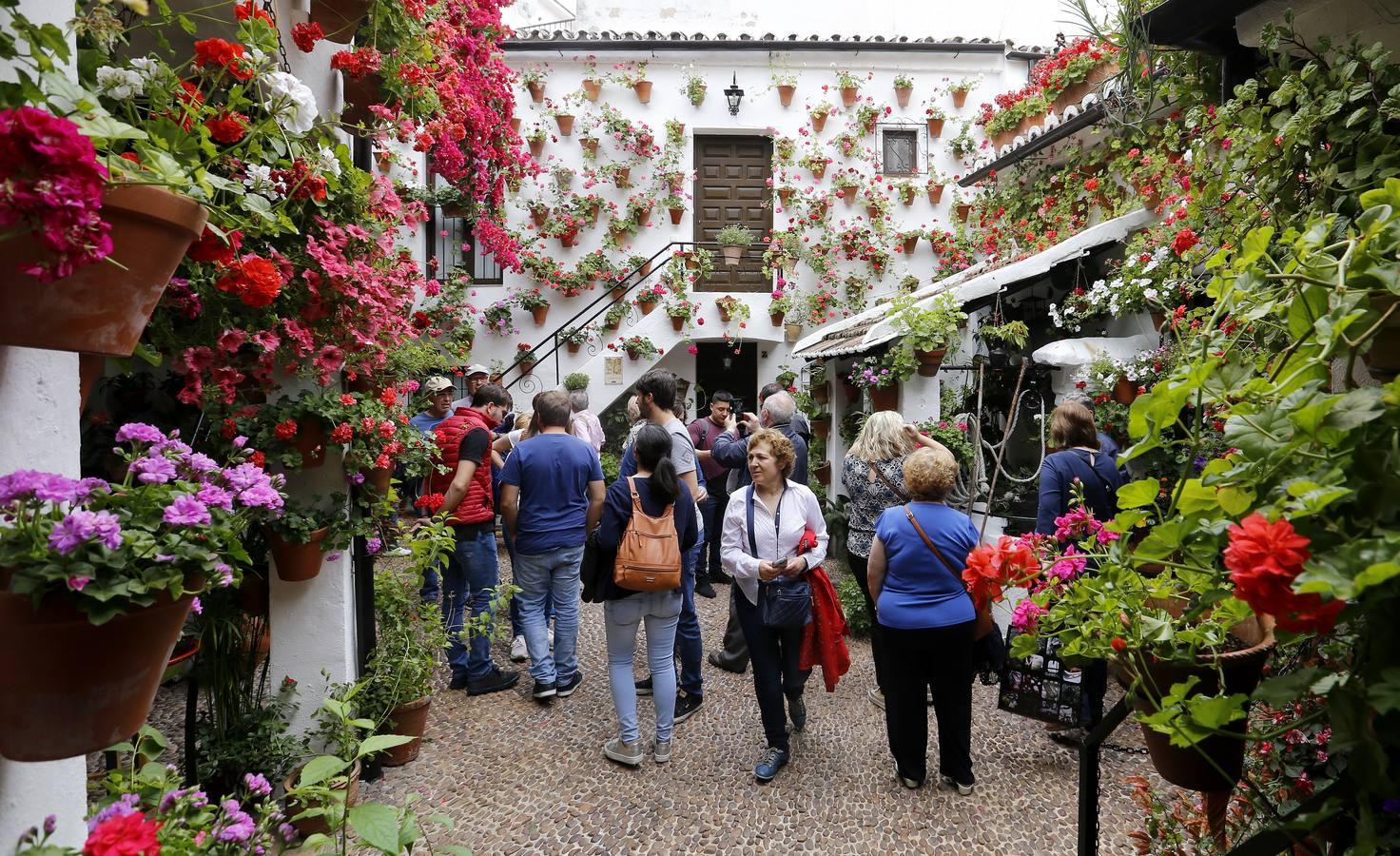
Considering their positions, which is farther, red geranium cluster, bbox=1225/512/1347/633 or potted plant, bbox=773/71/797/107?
potted plant, bbox=773/71/797/107

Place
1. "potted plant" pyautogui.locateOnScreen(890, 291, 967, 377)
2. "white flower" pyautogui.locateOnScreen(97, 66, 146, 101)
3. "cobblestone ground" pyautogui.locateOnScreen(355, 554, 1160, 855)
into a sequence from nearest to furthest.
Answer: "white flower" pyautogui.locateOnScreen(97, 66, 146, 101), "cobblestone ground" pyautogui.locateOnScreen(355, 554, 1160, 855), "potted plant" pyautogui.locateOnScreen(890, 291, 967, 377)

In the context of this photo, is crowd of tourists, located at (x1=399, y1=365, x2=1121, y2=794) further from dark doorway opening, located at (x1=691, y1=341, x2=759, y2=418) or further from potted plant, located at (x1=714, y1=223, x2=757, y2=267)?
dark doorway opening, located at (x1=691, y1=341, x2=759, y2=418)

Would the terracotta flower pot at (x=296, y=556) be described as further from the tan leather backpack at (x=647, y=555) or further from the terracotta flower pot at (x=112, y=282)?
the terracotta flower pot at (x=112, y=282)

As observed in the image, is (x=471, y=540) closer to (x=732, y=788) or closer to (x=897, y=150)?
(x=732, y=788)

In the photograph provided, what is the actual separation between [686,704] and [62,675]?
3.71m

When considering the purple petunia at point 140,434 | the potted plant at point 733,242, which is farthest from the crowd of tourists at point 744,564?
the potted plant at point 733,242

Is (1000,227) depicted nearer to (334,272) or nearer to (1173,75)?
(1173,75)

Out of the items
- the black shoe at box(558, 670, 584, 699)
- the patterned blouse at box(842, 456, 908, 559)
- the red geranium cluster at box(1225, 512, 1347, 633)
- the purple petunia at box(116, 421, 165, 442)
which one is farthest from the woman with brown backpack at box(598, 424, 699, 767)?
the red geranium cluster at box(1225, 512, 1347, 633)

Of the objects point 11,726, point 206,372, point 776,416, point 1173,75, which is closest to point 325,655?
point 206,372

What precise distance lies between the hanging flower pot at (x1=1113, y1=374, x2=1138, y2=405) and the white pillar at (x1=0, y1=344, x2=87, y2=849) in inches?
215

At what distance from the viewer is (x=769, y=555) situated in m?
3.73

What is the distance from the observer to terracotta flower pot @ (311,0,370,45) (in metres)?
2.81

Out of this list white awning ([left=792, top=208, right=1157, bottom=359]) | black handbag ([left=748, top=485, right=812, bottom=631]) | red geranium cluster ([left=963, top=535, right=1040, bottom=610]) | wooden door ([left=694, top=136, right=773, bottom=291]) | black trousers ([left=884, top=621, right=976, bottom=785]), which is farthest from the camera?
wooden door ([left=694, top=136, right=773, bottom=291])

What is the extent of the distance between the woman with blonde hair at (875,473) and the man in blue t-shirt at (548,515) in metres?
1.54
